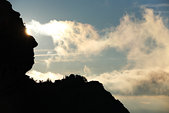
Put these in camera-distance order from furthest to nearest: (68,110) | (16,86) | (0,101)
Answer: (68,110), (16,86), (0,101)

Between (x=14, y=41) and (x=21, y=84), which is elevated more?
(x=14, y=41)

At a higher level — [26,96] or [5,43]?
[5,43]

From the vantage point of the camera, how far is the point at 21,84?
4847cm

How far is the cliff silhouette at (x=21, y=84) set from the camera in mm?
42969

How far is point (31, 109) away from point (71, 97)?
32.2 meters

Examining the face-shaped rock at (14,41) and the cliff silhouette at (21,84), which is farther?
the face-shaped rock at (14,41)

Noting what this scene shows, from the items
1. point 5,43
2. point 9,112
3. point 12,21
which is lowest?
point 9,112

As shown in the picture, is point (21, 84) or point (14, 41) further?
point (14, 41)

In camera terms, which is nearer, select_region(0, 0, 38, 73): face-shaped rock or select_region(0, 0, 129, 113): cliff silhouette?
select_region(0, 0, 129, 113): cliff silhouette

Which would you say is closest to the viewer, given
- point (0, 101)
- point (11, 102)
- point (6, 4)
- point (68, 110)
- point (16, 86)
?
point (0, 101)

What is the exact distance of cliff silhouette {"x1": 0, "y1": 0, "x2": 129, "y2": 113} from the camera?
141 feet

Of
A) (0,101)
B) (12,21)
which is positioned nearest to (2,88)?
(0,101)

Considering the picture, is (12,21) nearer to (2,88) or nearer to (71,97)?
(2,88)

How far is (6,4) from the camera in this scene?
49.5 meters
